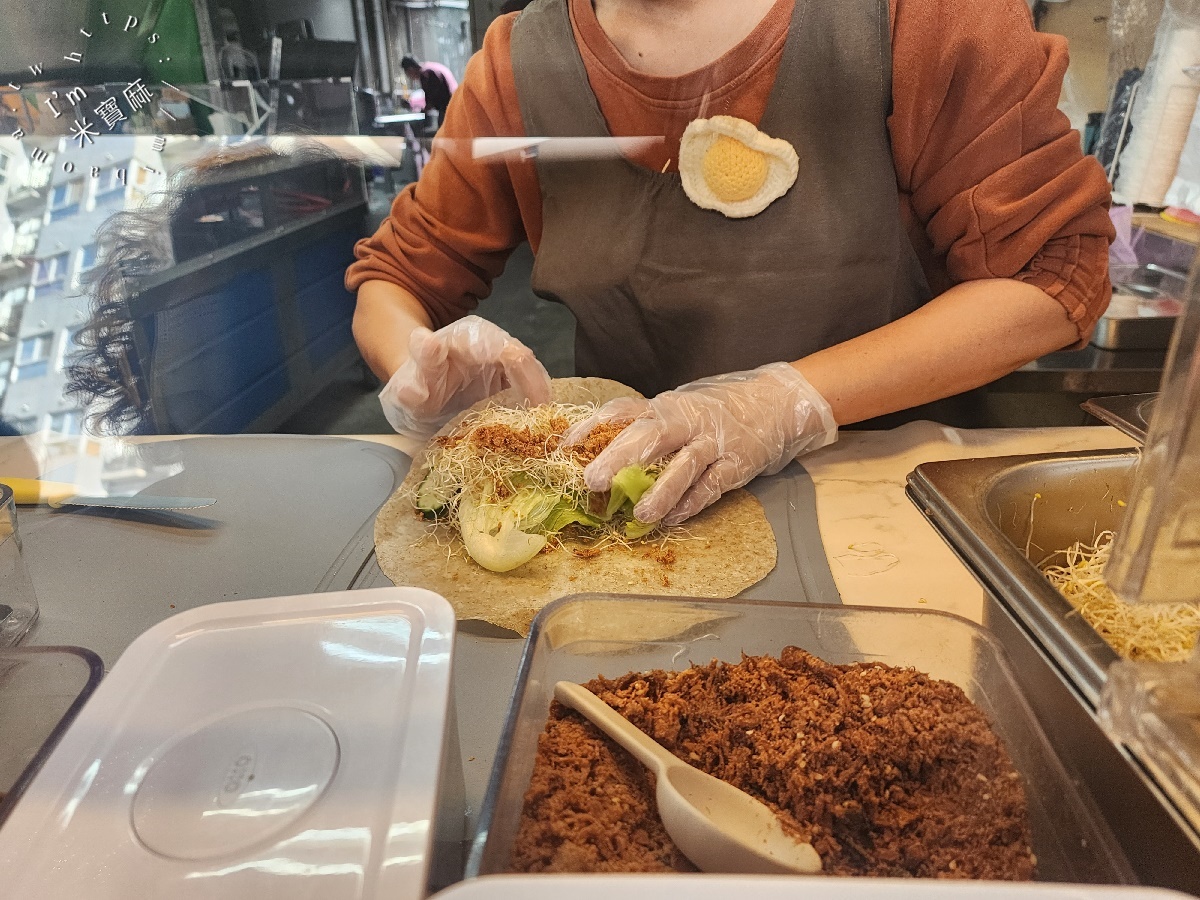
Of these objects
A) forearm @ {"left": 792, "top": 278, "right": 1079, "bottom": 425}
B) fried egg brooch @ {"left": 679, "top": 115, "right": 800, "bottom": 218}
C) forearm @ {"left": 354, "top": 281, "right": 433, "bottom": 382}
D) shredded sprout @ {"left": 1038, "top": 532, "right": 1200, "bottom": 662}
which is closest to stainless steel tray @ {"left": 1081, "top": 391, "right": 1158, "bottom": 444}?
shredded sprout @ {"left": 1038, "top": 532, "right": 1200, "bottom": 662}

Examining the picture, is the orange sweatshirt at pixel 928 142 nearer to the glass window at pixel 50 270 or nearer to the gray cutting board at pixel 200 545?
the gray cutting board at pixel 200 545

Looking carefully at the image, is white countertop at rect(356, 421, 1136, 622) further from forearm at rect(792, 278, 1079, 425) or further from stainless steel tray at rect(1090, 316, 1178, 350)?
stainless steel tray at rect(1090, 316, 1178, 350)

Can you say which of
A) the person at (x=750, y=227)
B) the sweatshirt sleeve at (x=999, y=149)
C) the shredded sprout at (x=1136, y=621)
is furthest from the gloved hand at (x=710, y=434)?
the shredded sprout at (x=1136, y=621)

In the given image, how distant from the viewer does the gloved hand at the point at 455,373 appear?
1.47m

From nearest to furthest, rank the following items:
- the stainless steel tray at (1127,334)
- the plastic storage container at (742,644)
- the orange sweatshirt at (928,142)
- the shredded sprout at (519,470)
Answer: the plastic storage container at (742,644), the orange sweatshirt at (928,142), the shredded sprout at (519,470), the stainless steel tray at (1127,334)

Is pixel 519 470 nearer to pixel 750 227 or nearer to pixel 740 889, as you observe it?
pixel 750 227

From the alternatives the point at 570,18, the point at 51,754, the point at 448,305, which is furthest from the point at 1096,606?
the point at 448,305

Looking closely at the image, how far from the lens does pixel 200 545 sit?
1.19 metres

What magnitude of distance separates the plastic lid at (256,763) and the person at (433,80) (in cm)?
77

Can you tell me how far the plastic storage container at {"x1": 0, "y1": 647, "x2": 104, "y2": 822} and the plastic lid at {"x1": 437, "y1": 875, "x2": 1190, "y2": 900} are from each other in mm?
458

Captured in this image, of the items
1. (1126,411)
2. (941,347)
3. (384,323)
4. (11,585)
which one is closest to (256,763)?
(11,585)

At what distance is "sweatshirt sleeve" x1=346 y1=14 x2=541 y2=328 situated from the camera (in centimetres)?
117

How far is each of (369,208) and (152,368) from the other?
1.47 feet

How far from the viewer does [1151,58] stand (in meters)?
1.20
